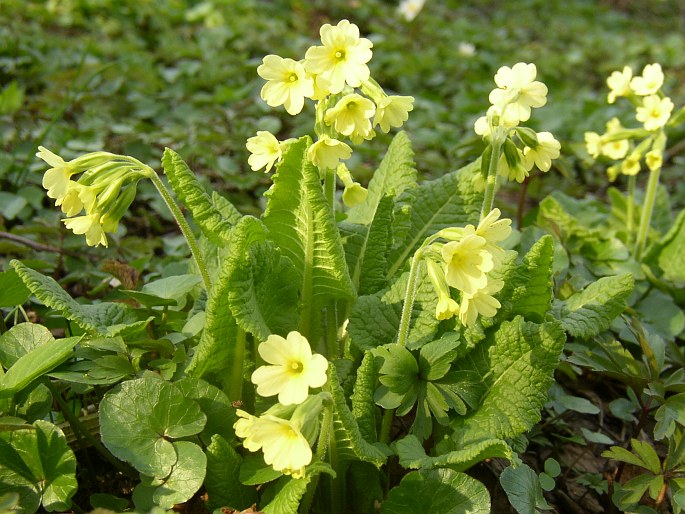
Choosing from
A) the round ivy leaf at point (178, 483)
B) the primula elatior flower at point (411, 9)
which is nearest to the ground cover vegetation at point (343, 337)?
the round ivy leaf at point (178, 483)

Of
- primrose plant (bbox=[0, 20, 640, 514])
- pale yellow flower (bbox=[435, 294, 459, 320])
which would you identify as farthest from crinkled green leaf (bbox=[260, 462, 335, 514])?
pale yellow flower (bbox=[435, 294, 459, 320])

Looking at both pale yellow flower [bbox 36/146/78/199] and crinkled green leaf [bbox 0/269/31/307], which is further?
crinkled green leaf [bbox 0/269/31/307]

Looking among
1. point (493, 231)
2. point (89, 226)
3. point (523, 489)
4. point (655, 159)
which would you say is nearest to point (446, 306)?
point (493, 231)

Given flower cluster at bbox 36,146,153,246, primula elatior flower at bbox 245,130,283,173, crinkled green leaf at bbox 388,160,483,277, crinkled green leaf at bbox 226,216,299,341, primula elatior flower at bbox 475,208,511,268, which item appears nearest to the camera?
primula elatior flower at bbox 475,208,511,268

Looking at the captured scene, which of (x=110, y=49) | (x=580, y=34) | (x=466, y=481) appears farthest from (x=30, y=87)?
(x=580, y=34)

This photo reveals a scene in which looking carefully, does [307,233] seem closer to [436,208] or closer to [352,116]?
[352,116]

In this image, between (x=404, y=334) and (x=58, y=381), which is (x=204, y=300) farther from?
(x=404, y=334)

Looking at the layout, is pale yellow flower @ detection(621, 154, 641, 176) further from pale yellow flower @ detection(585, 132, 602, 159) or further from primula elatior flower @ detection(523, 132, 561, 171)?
primula elatior flower @ detection(523, 132, 561, 171)

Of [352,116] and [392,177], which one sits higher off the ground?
[352,116]
